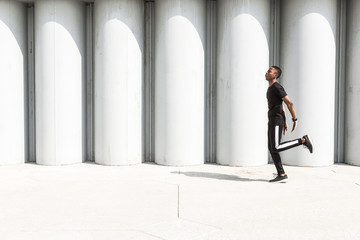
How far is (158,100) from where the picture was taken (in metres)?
6.41

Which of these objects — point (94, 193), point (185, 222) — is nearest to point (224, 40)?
point (94, 193)

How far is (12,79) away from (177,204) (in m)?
4.01

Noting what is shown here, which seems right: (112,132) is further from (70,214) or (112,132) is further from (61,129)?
(70,214)

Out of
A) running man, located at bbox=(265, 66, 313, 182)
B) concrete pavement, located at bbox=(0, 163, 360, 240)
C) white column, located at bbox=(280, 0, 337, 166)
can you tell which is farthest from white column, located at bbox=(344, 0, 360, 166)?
running man, located at bbox=(265, 66, 313, 182)

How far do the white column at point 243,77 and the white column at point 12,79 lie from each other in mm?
3310

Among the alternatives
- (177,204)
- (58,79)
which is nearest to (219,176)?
(177,204)

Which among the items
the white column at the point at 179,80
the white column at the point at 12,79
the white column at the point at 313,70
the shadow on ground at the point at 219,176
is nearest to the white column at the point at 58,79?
the white column at the point at 12,79

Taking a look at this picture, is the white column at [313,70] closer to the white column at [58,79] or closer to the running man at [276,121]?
the running man at [276,121]

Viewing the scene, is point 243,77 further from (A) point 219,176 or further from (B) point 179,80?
(A) point 219,176

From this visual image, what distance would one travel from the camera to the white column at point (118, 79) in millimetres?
6316

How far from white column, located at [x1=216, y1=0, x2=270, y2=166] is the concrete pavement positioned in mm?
458

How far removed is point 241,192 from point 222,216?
3.34 ft

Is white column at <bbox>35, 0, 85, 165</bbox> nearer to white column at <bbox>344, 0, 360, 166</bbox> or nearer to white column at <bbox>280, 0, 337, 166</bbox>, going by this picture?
white column at <bbox>280, 0, 337, 166</bbox>

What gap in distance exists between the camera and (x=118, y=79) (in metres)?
6.32
